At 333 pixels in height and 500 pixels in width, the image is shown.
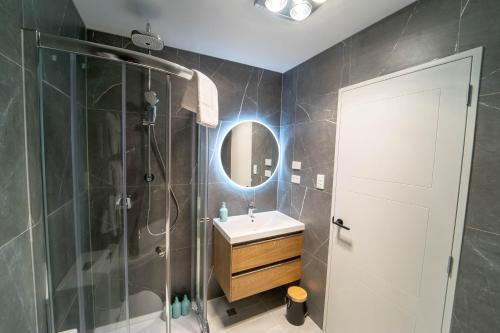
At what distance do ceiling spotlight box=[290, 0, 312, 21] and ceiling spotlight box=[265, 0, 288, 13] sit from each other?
0.07 m

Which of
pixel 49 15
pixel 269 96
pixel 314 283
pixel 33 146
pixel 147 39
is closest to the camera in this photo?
pixel 33 146

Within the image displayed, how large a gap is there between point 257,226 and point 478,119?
165 cm

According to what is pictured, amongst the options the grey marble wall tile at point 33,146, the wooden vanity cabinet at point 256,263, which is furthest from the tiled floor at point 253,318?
the grey marble wall tile at point 33,146

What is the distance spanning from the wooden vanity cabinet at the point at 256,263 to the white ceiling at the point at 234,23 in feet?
5.61

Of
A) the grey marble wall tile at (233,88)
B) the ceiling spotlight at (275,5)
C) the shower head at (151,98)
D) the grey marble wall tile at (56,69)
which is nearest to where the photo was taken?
the grey marble wall tile at (56,69)

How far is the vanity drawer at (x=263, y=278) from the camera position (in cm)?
162

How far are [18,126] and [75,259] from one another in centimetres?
86

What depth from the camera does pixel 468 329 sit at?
91cm

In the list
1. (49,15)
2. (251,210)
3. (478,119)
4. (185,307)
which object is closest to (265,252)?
(251,210)

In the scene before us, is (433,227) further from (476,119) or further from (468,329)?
(476,119)

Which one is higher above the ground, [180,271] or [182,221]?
[182,221]

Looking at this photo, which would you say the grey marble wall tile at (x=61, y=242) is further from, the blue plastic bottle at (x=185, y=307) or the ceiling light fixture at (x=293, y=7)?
the ceiling light fixture at (x=293, y=7)

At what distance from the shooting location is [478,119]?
879 mm

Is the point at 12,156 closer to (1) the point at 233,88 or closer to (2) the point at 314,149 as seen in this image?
(1) the point at 233,88
